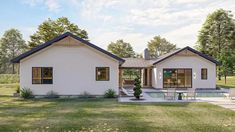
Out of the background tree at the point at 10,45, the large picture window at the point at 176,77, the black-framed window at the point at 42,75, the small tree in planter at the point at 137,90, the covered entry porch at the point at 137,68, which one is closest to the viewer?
the small tree in planter at the point at 137,90

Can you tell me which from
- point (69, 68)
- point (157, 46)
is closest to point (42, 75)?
point (69, 68)

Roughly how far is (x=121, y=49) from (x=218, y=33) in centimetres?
2081

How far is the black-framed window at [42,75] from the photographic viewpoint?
65.7 ft

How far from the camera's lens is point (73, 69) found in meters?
20.1

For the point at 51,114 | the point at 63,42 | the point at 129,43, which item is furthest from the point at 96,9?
the point at 129,43

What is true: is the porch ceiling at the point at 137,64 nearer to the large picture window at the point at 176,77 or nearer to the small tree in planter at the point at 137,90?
the large picture window at the point at 176,77

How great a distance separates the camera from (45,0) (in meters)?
18.9

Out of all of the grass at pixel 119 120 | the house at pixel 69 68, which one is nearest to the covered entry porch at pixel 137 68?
the house at pixel 69 68

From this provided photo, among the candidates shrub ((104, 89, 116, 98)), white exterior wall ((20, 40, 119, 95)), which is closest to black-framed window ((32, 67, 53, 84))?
white exterior wall ((20, 40, 119, 95))

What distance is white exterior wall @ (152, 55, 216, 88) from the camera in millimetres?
27297

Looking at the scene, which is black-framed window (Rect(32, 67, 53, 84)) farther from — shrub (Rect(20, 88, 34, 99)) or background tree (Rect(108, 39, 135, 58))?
background tree (Rect(108, 39, 135, 58))

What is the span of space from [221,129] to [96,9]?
13.5 m

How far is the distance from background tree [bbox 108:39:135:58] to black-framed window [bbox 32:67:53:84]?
37.3m

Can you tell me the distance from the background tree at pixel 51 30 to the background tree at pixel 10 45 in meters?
26.7
